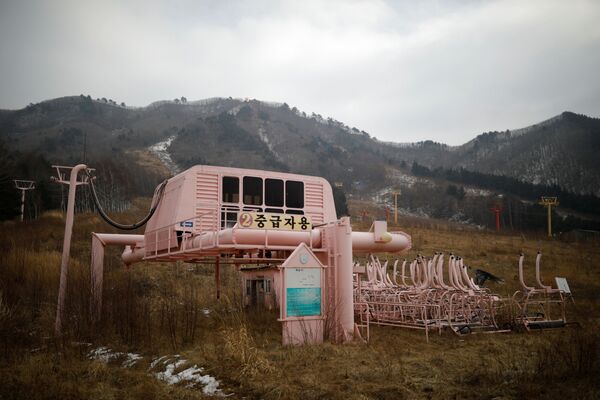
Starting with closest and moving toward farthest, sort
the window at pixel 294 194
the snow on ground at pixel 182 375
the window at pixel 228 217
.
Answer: the snow on ground at pixel 182 375 < the window at pixel 228 217 < the window at pixel 294 194

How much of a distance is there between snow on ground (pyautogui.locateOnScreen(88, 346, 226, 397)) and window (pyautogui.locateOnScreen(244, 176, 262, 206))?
642cm

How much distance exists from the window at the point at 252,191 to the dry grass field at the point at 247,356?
376 cm

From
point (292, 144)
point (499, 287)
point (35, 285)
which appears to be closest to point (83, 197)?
point (35, 285)

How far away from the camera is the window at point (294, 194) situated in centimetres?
1827

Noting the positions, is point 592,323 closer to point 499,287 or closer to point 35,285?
point 499,287

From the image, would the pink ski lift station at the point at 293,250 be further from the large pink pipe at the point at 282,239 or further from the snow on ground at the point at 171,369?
the snow on ground at the point at 171,369

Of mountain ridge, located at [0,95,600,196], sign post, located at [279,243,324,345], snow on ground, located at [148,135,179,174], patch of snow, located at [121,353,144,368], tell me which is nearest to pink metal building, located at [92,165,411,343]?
sign post, located at [279,243,324,345]

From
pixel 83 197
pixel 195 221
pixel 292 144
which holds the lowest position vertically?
pixel 195 221

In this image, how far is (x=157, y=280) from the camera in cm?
2808

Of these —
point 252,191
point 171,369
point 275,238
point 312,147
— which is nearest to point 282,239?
point 275,238

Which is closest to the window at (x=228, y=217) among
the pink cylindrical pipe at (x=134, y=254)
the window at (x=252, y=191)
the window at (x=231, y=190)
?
the window at (x=231, y=190)

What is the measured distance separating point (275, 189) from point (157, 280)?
42.3ft

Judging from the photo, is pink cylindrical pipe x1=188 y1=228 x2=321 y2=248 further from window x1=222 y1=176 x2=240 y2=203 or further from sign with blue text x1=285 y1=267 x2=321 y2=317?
window x1=222 y1=176 x2=240 y2=203

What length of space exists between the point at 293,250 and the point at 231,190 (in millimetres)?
3315
